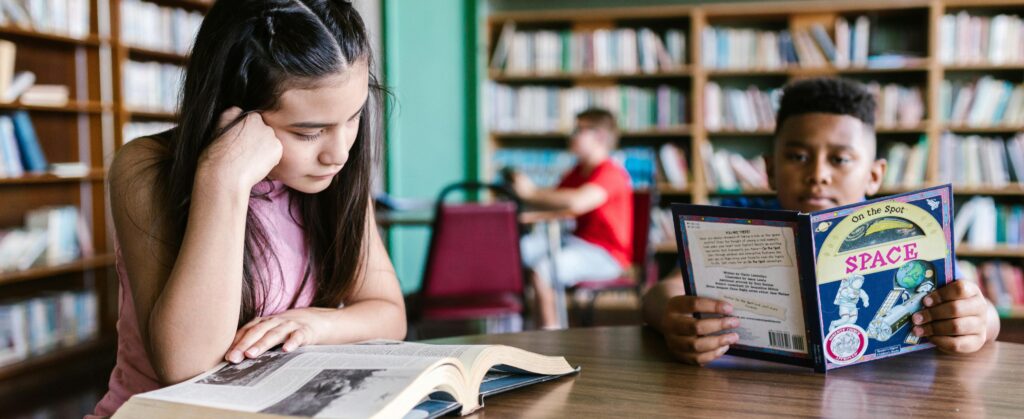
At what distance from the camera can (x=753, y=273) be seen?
99 centimetres

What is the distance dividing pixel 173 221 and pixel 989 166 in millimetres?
4638

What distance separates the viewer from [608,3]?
522cm

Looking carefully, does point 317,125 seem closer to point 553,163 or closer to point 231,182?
point 231,182

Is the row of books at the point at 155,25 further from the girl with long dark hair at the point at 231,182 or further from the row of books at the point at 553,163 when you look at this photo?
the girl with long dark hair at the point at 231,182

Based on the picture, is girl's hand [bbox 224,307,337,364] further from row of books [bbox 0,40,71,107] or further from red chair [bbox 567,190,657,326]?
row of books [bbox 0,40,71,107]

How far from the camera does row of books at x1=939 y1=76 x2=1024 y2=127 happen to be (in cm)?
450

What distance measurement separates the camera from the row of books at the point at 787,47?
4.67 meters

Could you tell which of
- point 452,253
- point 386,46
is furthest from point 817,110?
point 386,46

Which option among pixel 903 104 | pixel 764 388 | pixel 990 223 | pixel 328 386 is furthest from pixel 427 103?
pixel 328 386

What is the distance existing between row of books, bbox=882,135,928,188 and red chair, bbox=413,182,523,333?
2762 millimetres

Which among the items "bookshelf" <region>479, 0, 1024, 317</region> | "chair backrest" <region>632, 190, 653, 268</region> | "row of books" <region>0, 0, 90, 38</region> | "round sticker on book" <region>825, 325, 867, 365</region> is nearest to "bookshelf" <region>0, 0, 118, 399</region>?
"row of books" <region>0, 0, 90, 38</region>

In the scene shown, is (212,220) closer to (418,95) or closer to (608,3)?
(418,95)

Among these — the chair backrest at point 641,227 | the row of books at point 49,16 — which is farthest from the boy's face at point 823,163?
the row of books at point 49,16

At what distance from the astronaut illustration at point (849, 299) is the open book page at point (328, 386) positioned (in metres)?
0.46
